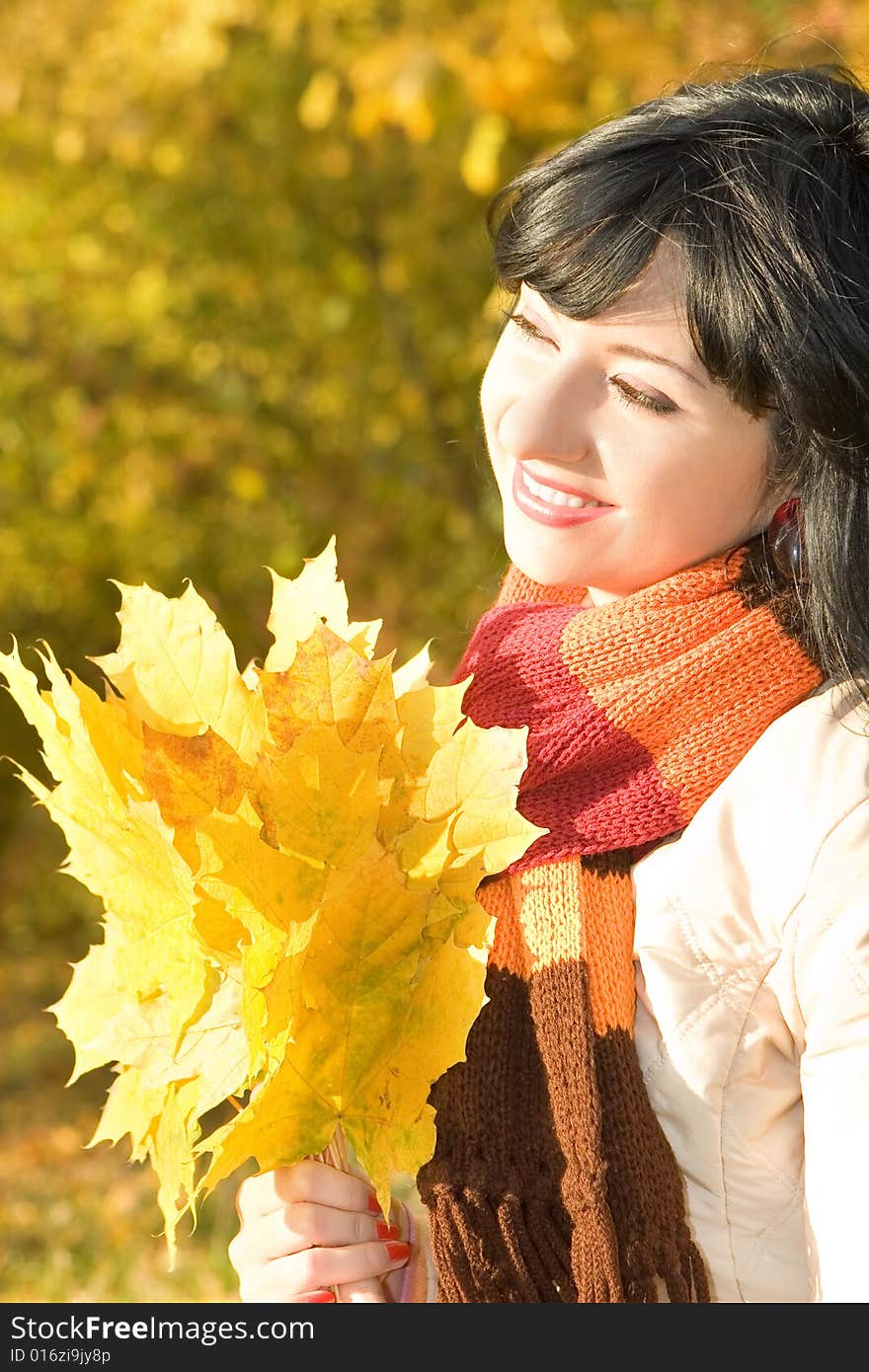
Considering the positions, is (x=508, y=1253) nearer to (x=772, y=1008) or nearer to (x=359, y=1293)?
(x=359, y=1293)

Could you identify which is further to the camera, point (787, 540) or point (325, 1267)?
point (787, 540)

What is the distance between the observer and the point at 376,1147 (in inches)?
52.3

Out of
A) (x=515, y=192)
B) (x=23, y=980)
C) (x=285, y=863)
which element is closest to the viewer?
(x=285, y=863)

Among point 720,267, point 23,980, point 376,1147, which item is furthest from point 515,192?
point 23,980

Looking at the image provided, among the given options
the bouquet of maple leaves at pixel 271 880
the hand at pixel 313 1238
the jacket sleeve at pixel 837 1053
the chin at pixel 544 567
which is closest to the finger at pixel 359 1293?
the hand at pixel 313 1238

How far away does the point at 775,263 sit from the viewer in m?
1.42

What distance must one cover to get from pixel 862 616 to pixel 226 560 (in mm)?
3570

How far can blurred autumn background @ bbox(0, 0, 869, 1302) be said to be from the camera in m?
4.34

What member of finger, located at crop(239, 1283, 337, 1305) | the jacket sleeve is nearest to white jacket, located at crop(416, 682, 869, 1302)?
the jacket sleeve

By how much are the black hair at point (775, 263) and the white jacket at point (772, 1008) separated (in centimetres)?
15

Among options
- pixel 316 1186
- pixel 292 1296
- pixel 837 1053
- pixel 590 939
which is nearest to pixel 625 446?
pixel 590 939

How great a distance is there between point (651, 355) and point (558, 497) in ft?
0.55

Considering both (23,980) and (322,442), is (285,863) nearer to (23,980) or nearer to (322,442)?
(322,442)

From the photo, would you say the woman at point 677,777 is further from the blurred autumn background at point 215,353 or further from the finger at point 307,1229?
the blurred autumn background at point 215,353
